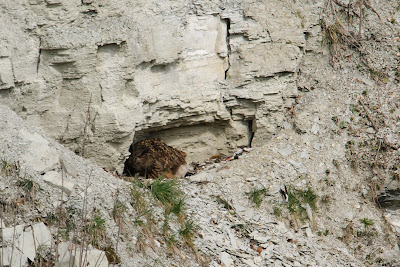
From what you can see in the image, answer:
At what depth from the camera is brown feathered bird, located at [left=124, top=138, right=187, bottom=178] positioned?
24.9 feet

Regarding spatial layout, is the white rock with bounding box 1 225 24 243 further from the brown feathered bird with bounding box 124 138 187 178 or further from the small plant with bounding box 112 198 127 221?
the brown feathered bird with bounding box 124 138 187 178

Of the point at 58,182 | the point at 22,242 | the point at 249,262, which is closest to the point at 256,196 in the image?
the point at 249,262

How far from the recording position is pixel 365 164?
809 cm

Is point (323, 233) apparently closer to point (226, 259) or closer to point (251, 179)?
point (251, 179)

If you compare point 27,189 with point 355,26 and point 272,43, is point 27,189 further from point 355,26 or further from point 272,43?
point 355,26

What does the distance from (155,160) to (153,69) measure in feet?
4.07

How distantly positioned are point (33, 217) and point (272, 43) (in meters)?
4.37

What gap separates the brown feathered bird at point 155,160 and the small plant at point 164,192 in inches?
38.3

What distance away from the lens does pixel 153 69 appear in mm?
7336

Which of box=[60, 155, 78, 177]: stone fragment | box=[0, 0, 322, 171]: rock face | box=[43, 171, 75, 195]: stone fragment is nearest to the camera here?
box=[43, 171, 75, 195]: stone fragment

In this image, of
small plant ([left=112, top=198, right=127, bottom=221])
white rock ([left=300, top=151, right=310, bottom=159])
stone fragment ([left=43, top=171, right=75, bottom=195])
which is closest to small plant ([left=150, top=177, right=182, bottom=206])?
small plant ([left=112, top=198, right=127, bottom=221])

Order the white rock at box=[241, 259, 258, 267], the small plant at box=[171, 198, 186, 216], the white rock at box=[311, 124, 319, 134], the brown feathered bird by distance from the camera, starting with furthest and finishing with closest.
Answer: the white rock at box=[311, 124, 319, 134] < the brown feathered bird < the small plant at box=[171, 198, 186, 216] < the white rock at box=[241, 259, 258, 267]

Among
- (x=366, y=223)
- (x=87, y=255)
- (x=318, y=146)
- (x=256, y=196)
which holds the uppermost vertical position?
(x=318, y=146)

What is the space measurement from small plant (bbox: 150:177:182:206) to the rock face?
3.38ft
